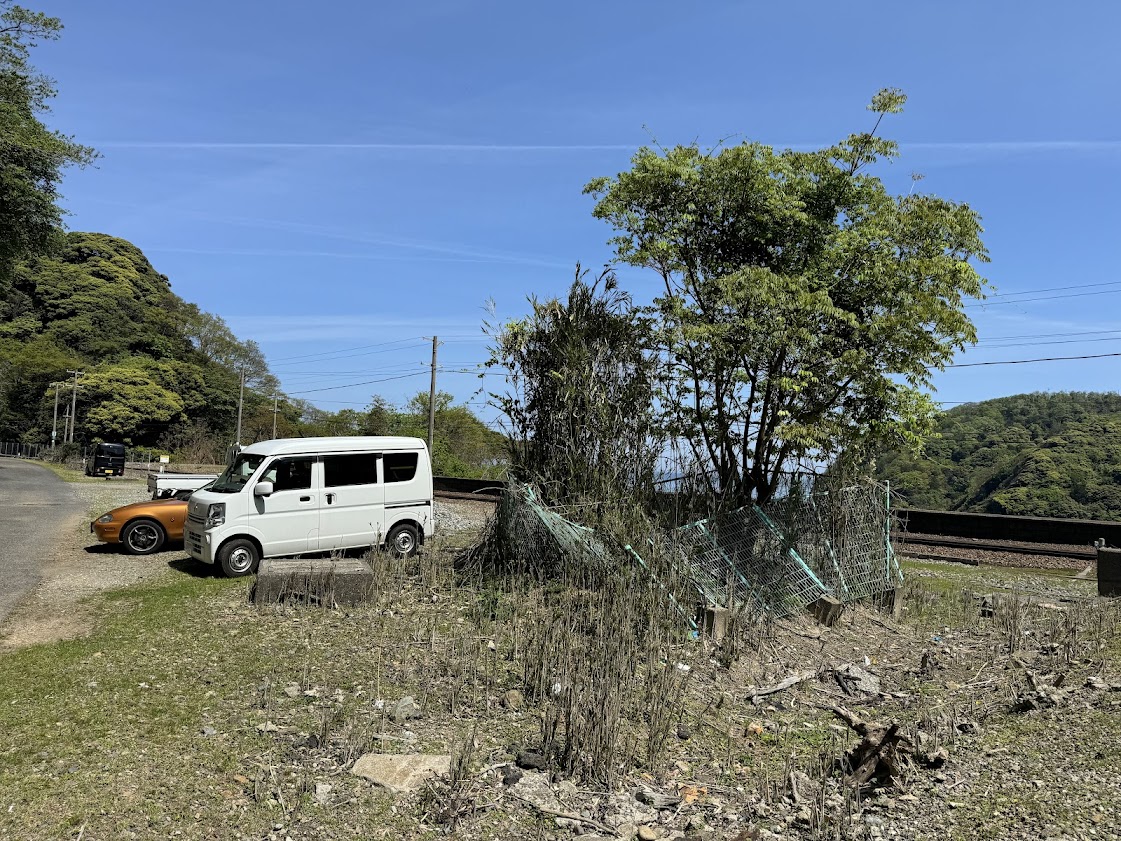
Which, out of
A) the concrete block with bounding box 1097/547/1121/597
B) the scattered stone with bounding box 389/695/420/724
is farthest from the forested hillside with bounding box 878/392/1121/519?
the scattered stone with bounding box 389/695/420/724

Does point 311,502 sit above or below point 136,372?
below

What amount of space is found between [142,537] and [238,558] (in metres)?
3.13

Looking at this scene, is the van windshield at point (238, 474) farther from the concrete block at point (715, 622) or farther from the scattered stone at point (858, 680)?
the scattered stone at point (858, 680)

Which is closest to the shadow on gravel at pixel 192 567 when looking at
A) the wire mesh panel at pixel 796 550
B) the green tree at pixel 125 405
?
the wire mesh panel at pixel 796 550

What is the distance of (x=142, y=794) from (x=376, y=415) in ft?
152

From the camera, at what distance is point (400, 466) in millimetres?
12289

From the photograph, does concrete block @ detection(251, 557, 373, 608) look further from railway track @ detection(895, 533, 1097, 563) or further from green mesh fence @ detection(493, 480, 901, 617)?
railway track @ detection(895, 533, 1097, 563)

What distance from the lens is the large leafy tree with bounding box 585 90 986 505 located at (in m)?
9.32

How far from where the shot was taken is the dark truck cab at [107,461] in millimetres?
36531

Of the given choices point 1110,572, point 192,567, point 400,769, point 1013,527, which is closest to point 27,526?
point 192,567

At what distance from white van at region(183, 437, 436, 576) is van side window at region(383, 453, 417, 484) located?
0.02 metres

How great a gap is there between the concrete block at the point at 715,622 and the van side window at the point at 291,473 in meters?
6.25

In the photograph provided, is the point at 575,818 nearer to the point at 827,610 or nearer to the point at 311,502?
the point at 827,610

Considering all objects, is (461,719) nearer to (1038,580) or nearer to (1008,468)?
(1038,580)
